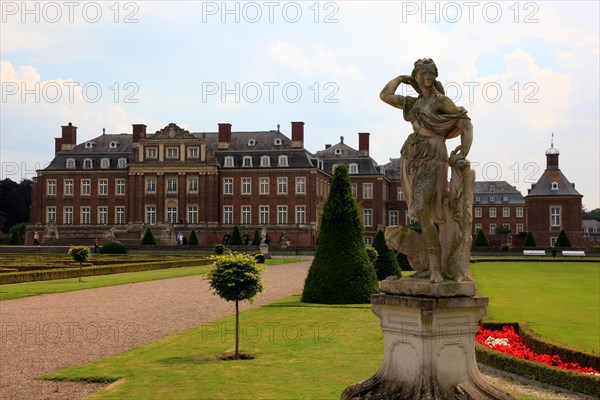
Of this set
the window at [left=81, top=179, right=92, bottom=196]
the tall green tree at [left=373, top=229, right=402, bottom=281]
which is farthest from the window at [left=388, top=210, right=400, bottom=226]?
the tall green tree at [left=373, top=229, right=402, bottom=281]

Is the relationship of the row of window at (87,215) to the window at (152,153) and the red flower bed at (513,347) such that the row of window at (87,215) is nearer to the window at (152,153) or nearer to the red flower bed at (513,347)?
the window at (152,153)

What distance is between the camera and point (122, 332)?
35.4ft

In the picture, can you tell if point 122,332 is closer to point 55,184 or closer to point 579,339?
point 579,339

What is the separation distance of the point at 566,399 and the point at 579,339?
3.35 meters

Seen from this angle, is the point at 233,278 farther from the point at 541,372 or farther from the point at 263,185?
the point at 263,185

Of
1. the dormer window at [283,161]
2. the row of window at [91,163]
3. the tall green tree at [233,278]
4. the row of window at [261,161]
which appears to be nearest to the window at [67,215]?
the row of window at [91,163]

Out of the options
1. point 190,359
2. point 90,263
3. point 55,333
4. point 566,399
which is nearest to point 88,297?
point 55,333

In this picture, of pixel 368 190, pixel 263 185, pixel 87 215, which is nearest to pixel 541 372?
pixel 263 185

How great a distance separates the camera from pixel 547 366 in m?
7.18

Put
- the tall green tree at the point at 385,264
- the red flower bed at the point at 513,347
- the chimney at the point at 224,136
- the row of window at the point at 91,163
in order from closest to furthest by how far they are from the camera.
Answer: the red flower bed at the point at 513,347, the tall green tree at the point at 385,264, the chimney at the point at 224,136, the row of window at the point at 91,163

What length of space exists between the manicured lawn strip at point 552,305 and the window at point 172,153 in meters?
33.2

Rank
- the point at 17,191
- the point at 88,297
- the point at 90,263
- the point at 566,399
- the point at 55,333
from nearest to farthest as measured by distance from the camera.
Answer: the point at 566,399 → the point at 55,333 → the point at 88,297 → the point at 90,263 → the point at 17,191

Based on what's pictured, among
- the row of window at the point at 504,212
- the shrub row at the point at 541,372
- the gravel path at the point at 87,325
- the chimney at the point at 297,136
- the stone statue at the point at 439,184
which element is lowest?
the gravel path at the point at 87,325

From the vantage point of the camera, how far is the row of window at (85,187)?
52.7 metres
